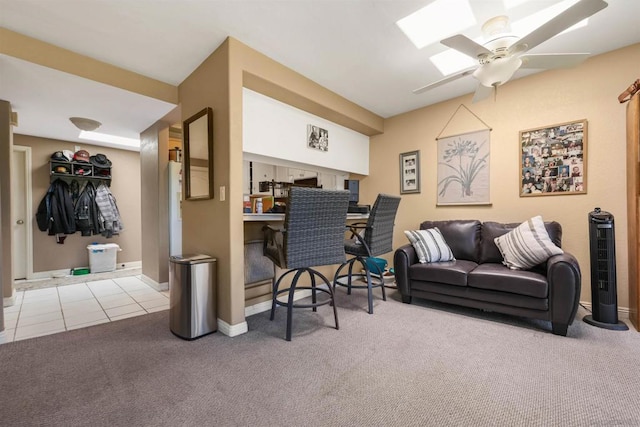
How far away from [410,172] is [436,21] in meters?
2.01

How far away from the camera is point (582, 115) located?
2.65 metres

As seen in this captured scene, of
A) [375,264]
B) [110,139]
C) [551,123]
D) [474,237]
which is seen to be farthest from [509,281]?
[110,139]

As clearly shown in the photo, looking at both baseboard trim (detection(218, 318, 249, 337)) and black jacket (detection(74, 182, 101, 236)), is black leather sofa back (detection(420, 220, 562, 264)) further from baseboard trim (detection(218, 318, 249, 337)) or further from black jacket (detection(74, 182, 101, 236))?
black jacket (detection(74, 182, 101, 236))

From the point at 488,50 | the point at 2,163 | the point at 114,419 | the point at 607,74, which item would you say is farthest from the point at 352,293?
the point at 2,163

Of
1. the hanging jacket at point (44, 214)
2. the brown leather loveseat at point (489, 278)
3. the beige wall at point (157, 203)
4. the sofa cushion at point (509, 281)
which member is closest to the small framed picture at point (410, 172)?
the brown leather loveseat at point (489, 278)

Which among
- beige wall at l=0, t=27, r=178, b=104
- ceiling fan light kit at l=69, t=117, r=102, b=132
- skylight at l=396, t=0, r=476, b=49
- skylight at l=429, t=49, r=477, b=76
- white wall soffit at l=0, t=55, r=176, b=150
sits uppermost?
skylight at l=396, t=0, r=476, b=49

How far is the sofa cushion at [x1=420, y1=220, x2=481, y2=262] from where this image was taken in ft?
9.89

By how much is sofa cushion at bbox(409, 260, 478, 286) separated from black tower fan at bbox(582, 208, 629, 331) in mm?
907

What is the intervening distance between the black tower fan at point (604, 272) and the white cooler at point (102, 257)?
20.8ft

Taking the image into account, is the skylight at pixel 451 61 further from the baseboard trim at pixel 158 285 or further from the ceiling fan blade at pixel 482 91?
the baseboard trim at pixel 158 285

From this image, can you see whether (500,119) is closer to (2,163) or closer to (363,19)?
(363,19)

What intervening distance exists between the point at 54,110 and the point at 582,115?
5719 millimetres

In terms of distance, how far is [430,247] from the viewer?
9.50ft

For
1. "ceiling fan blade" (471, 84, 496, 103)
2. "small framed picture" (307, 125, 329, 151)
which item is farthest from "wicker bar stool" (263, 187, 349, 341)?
"ceiling fan blade" (471, 84, 496, 103)
